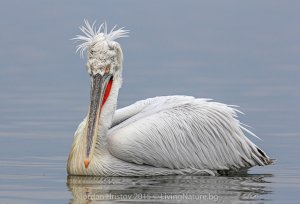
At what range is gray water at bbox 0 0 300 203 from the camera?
43.3 feet

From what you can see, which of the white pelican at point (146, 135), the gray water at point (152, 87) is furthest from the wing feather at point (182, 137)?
the gray water at point (152, 87)

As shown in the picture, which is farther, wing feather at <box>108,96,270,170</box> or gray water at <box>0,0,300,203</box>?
wing feather at <box>108,96,270,170</box>

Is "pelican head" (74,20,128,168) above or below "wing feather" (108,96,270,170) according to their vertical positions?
above

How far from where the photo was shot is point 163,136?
554 inches

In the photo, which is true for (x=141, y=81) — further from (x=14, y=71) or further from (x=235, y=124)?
(x=235, y=124)

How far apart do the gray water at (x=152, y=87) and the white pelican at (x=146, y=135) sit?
0.57ft

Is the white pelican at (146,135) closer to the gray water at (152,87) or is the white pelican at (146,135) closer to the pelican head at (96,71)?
the pelican head at (96,71)

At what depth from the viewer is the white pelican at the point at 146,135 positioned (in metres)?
13.9

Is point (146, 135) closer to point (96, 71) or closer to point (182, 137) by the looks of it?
point (182, 137)

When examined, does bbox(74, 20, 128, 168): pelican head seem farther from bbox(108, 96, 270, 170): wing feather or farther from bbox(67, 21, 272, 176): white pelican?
bbox(108, 96, 270, 170): wing feather

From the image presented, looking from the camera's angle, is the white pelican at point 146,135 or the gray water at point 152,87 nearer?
the gray water at point 152,87

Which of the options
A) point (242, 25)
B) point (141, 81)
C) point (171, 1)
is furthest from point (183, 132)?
point (171, 1)

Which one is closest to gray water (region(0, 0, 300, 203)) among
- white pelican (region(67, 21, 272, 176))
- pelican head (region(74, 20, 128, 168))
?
white pelican (region(67, 21, 272, 176))

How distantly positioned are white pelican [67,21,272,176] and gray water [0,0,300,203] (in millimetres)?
173
